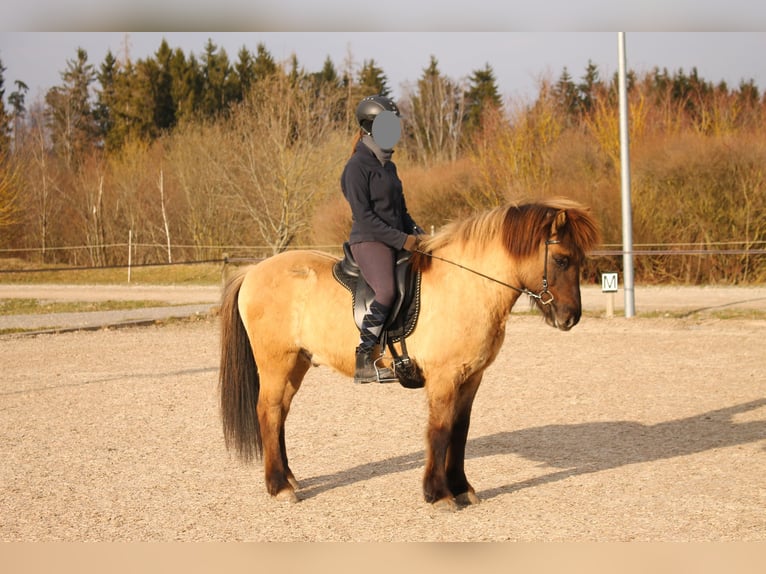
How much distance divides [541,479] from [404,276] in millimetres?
1835

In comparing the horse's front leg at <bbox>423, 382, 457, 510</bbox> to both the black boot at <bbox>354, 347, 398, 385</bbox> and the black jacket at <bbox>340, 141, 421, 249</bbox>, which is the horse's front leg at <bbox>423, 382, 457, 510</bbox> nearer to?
the black boot at <bbox>354, 347, 398, 385</bbox>

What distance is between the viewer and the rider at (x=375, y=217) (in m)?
5.19

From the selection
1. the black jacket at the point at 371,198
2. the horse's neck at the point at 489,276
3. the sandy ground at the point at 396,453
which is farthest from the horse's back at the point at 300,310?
the sandy ground at the point at 396,453

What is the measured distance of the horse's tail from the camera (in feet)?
19.4

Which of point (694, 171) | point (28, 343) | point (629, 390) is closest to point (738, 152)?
point (694, 171)

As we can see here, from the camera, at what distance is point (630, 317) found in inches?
615

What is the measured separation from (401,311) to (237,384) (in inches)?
57.1

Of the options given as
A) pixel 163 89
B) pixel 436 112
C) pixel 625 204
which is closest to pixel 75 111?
pixel 163 89

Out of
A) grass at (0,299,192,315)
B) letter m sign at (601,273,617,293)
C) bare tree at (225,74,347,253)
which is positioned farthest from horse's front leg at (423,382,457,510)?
bare tree at (225,74,347,253)

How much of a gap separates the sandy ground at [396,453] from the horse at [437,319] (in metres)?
0.36

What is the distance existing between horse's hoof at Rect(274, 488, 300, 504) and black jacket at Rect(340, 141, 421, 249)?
1700 millimetres

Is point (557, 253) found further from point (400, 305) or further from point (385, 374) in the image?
point (385, 374)

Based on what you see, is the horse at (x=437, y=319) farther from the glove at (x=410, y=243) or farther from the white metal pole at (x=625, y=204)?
the white metal pole at (x=625, y=204)

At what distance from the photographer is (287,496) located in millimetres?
5438
